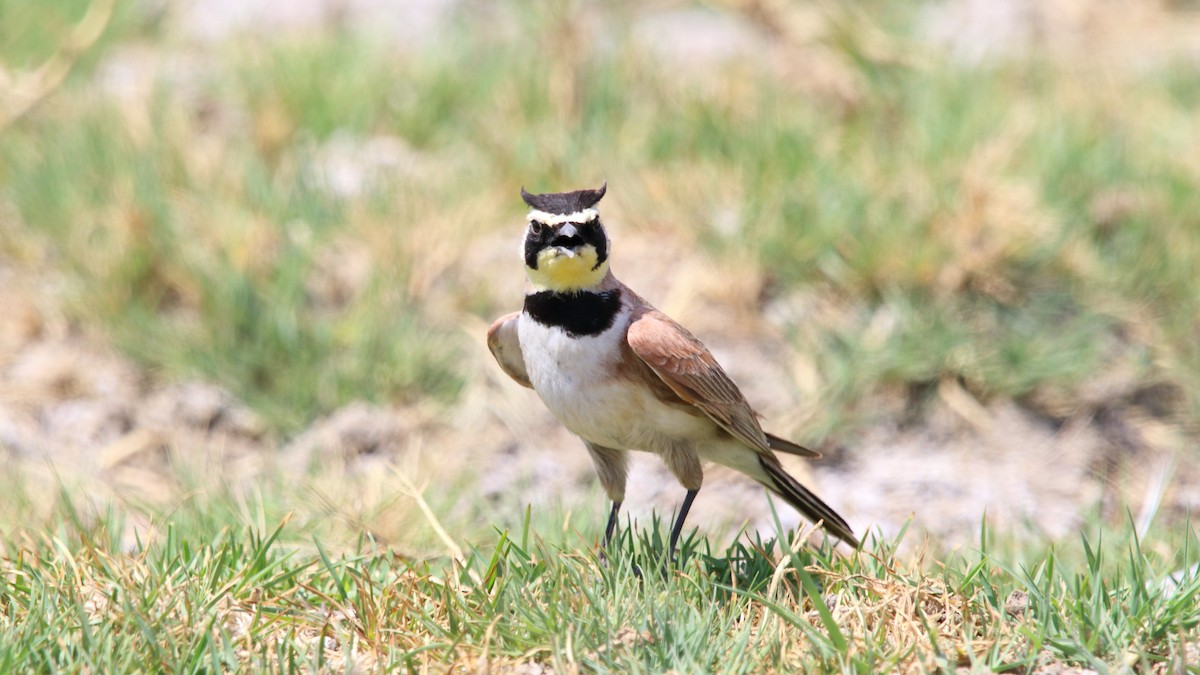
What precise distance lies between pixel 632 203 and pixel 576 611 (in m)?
3.41

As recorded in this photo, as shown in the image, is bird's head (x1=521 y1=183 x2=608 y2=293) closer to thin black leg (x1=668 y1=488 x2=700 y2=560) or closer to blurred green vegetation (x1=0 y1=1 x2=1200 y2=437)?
thin black leg (x1=668 y1=488 x2=700 y2=560)

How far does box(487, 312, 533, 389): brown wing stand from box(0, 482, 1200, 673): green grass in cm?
64

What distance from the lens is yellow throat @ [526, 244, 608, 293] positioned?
377 centimetres

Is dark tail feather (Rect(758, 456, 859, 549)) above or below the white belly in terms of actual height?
below

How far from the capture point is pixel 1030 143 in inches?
272

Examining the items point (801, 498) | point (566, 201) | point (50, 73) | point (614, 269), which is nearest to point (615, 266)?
point (614, 269)

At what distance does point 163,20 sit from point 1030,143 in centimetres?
513

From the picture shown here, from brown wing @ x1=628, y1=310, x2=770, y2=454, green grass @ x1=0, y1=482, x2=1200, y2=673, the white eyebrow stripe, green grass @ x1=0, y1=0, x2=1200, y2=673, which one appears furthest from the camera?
brown wing @ x1=628, y1=310, x2=770, y2=454

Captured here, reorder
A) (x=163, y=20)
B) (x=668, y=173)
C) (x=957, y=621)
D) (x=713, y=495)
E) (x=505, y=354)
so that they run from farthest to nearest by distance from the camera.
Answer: (x=163, y=20)
(x=668, y=173)
(x=713, y=495)
(x=505, y=354)
(x=957, y=621)

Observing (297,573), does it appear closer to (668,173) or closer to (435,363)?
(435,363)

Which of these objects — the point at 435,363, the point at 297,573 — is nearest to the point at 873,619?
the point at 297,573

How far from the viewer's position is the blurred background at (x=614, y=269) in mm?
5785

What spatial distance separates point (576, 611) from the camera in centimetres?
342

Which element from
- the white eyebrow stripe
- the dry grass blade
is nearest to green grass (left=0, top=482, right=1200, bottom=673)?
the white eyebrow stripe
